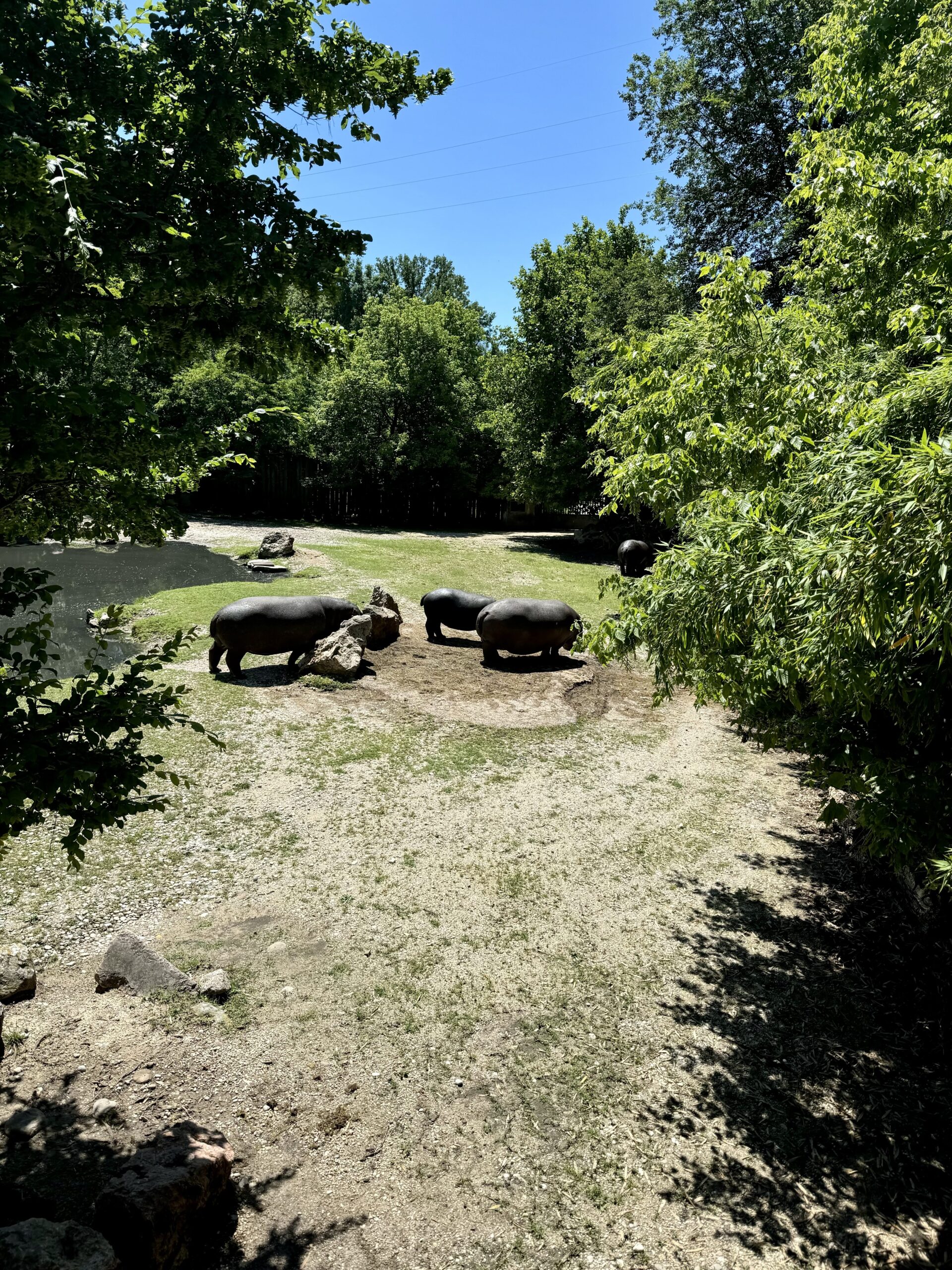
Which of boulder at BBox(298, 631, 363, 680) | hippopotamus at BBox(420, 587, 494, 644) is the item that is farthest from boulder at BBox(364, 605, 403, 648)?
boulder at BBox(298, 631, 363, 680)

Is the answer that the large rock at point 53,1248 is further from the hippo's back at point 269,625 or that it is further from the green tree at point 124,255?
the hippo's back at point 269,625

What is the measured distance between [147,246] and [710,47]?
22412mm

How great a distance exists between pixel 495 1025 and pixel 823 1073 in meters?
2.38

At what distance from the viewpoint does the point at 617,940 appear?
21.6 ft

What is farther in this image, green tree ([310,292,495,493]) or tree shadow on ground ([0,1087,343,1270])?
green tree ([310,292,495,493])

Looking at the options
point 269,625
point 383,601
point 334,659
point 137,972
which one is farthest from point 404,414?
point 137,972

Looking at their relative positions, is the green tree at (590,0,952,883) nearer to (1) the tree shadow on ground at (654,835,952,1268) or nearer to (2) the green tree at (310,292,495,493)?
(1) the tree shadow on ground at (654,835,952,1268)

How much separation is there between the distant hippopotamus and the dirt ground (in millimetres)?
14149

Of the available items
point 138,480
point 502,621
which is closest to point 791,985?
point 138,480

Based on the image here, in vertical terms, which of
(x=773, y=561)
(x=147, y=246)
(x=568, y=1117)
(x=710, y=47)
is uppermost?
(x=710, y=47)

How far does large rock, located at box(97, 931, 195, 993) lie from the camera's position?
5504 mm

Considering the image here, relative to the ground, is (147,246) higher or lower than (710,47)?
lower

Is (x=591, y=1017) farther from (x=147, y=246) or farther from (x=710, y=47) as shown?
(x=710, y=47)

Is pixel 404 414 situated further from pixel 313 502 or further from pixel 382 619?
pixel 382 619
